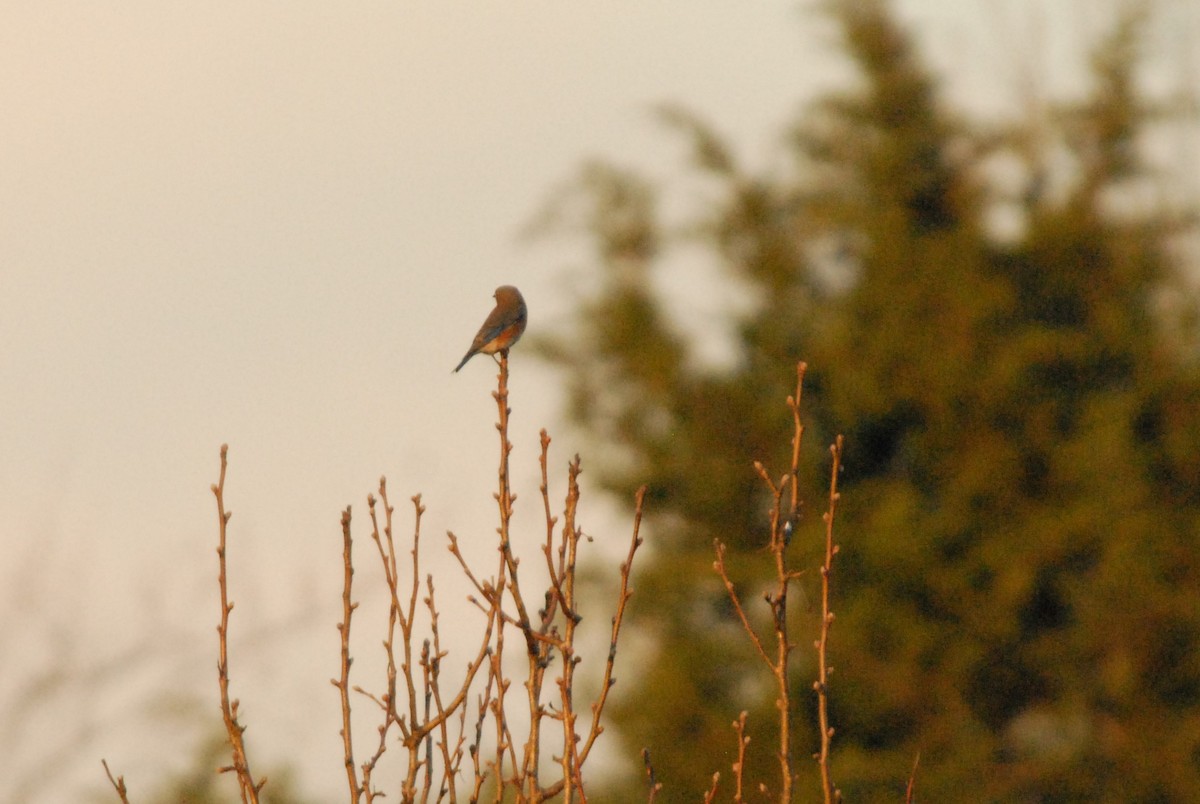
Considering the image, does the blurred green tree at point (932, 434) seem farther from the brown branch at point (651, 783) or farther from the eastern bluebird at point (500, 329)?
the brown branch at point (651, 783)

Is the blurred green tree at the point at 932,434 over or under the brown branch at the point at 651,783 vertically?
over

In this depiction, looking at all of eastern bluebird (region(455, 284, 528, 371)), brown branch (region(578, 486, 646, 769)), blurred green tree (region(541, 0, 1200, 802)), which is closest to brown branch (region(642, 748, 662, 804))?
brown branch (region(578, 486, 646, 769))

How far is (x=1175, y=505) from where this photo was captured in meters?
15.3

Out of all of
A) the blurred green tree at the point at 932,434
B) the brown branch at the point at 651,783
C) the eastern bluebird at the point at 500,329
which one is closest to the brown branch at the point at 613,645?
the brown branch at the point at 651,783

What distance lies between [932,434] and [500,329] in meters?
8.70

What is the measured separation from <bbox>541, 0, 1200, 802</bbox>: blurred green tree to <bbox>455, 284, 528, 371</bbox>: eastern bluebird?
6.90m

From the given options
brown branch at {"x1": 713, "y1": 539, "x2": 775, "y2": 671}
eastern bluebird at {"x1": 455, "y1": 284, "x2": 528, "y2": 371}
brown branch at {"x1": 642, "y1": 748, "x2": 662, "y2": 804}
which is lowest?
brown branch at {"x1": 642, "y1": 748, "x2": 662, "y2": 804}

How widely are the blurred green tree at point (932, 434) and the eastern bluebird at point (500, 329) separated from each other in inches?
272

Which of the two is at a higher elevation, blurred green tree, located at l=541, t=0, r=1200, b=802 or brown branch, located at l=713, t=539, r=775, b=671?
blurred green tree, located at l=541, t=0, r=1200, b=802

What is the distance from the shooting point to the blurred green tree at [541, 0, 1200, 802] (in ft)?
46.1

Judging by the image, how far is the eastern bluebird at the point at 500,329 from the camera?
682 centimetres

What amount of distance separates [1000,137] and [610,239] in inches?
157

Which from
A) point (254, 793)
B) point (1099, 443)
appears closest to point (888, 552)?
point (1099, 443)

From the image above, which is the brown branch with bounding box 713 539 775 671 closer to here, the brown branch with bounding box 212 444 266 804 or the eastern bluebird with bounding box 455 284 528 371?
the brown branch with bounding box 212 444 266 804
